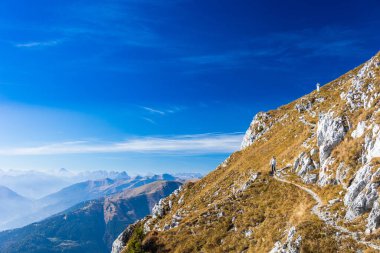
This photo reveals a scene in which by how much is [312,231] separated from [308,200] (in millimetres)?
15844

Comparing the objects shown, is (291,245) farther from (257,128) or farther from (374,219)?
(257,128)

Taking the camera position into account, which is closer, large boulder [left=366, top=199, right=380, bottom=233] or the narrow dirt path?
the narrow dirt path

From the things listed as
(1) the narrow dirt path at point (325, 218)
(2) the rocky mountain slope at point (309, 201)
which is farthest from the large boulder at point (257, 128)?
(1) the narrow dirt path at point (325, 218)

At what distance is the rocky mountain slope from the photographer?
44344mm

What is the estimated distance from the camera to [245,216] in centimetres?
6981

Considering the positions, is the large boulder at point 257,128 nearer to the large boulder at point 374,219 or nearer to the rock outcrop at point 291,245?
the rock outcrop at point 291,245

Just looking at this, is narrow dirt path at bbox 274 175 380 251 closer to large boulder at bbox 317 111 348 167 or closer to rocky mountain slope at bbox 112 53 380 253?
rocky mountain slope at bbox 112 53 380 253

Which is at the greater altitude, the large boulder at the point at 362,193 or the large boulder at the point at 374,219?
the large boulder at the point at 362,193

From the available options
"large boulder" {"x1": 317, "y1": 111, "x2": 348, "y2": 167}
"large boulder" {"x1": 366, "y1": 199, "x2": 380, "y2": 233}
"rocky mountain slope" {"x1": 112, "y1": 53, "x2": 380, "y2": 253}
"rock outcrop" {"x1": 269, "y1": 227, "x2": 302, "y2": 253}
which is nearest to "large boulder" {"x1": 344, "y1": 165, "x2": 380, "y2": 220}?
"rocky mountain slope" {"x1": 112, "y1": 53, "x2": 380, "y2": 253}

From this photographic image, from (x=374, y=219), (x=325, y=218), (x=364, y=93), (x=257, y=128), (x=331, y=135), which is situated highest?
(x=257, y=128)

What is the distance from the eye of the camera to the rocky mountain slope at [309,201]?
44344 mm

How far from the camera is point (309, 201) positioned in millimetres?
59312

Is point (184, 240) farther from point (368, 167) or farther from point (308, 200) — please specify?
point (368, 167)

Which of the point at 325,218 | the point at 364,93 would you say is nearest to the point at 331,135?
the point at 364,93
